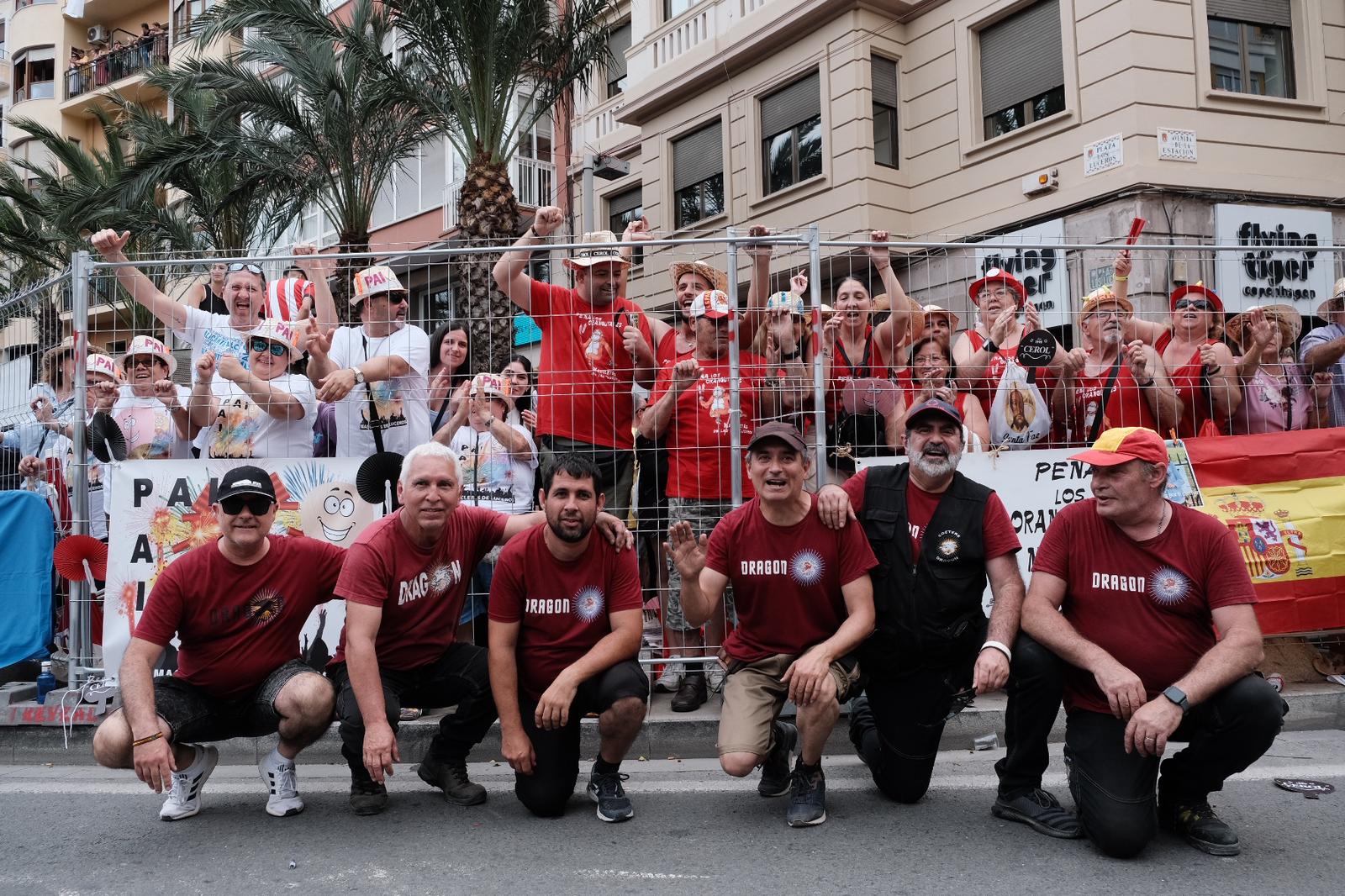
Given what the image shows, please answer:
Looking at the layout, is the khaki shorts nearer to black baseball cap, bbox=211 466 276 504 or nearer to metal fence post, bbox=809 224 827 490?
metal fence post, bbox=809 224 827 490

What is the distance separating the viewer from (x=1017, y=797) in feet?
13.5

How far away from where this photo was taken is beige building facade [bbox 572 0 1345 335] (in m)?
11.9

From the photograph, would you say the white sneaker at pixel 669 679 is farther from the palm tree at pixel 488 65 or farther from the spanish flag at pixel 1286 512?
the palm tree at pixel 488 65

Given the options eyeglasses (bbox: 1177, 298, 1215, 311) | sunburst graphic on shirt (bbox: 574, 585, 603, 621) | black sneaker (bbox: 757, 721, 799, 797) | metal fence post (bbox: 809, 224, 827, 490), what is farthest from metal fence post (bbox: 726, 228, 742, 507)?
eyeglasses (bbox: 1177, 298, 1215, 311)

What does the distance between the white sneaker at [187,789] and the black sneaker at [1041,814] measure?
3349mm

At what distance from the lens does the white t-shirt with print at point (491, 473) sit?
5836mm

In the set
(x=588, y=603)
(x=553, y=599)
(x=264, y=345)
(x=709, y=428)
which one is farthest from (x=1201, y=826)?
(x=264, y=345)

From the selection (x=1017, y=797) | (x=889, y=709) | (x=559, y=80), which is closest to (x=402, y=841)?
(x=889, y=709)

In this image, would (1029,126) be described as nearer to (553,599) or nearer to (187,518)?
→ (553,599)

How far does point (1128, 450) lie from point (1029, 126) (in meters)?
10.5

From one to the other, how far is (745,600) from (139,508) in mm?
3379

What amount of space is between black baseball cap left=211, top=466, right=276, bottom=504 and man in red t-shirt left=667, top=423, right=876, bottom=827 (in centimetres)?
178

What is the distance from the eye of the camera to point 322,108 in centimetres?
1450

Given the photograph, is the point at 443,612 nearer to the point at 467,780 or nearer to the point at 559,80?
the point at 467,780
